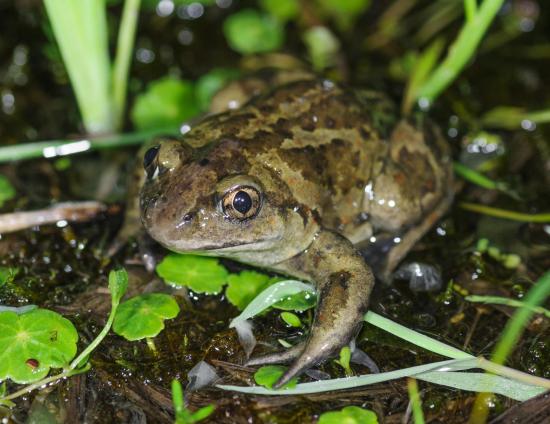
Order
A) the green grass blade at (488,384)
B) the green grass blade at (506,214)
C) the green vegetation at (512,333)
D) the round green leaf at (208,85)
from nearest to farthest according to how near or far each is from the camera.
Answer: the green vegetation at (512,333)
the green grass blade at (488,384)
the green grass blade at (506,214)
the round green leaf at (208,85)

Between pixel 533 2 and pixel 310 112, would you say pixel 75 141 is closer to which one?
pixel 310 112

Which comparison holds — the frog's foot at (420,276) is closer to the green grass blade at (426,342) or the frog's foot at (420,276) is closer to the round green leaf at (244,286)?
the green grass blade at (426,342)

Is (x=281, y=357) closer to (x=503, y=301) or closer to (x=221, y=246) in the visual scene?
(x=221, y=246)

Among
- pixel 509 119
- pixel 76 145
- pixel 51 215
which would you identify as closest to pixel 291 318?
pixel 51 215

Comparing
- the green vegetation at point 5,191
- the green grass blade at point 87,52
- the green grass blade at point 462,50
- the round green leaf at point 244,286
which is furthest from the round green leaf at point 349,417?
the green grass blade at point 87,52

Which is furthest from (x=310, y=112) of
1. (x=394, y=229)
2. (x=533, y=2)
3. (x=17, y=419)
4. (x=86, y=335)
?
(x=533, y=2)

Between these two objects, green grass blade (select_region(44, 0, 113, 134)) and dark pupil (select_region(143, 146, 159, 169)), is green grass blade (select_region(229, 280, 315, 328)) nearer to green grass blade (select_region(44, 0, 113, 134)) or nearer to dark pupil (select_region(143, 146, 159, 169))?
dark pupil (select_region(143, 146, 159, 169))
